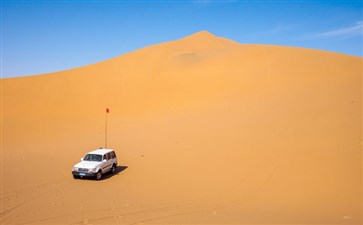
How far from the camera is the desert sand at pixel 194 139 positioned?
36.0 ft

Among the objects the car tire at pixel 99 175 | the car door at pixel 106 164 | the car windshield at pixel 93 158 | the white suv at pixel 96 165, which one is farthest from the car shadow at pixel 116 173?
the car windshield at pixel 93 158

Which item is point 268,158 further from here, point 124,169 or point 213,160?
point 124,169

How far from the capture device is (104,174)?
16.3m

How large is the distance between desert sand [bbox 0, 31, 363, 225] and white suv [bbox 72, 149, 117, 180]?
1.40ft

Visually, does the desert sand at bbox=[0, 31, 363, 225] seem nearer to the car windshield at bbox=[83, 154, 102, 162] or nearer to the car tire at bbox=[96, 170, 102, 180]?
the car tire at bbox=[96, 170, 102, 180]

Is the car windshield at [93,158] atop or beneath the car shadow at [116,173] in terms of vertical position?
atop

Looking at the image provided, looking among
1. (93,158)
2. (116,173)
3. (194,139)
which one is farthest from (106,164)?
(194,139)

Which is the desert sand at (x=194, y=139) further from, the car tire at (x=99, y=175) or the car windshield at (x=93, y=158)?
the car windshield at (x=93, y=158)

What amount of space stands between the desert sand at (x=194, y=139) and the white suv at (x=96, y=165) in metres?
0.43

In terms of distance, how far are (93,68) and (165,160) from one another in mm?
30348

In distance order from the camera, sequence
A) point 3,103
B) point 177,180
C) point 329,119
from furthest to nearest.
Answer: point 3,103, point 329,119, point 177,180

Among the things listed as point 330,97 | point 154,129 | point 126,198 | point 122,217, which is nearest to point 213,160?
point 126,198

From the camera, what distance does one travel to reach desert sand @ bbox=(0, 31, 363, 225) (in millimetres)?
10969

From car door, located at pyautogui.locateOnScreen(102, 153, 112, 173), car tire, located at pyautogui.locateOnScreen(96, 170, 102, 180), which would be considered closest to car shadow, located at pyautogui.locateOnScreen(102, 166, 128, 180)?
car door, located at pyautogui.locateOnScreen(102, 153, 112, 173)
